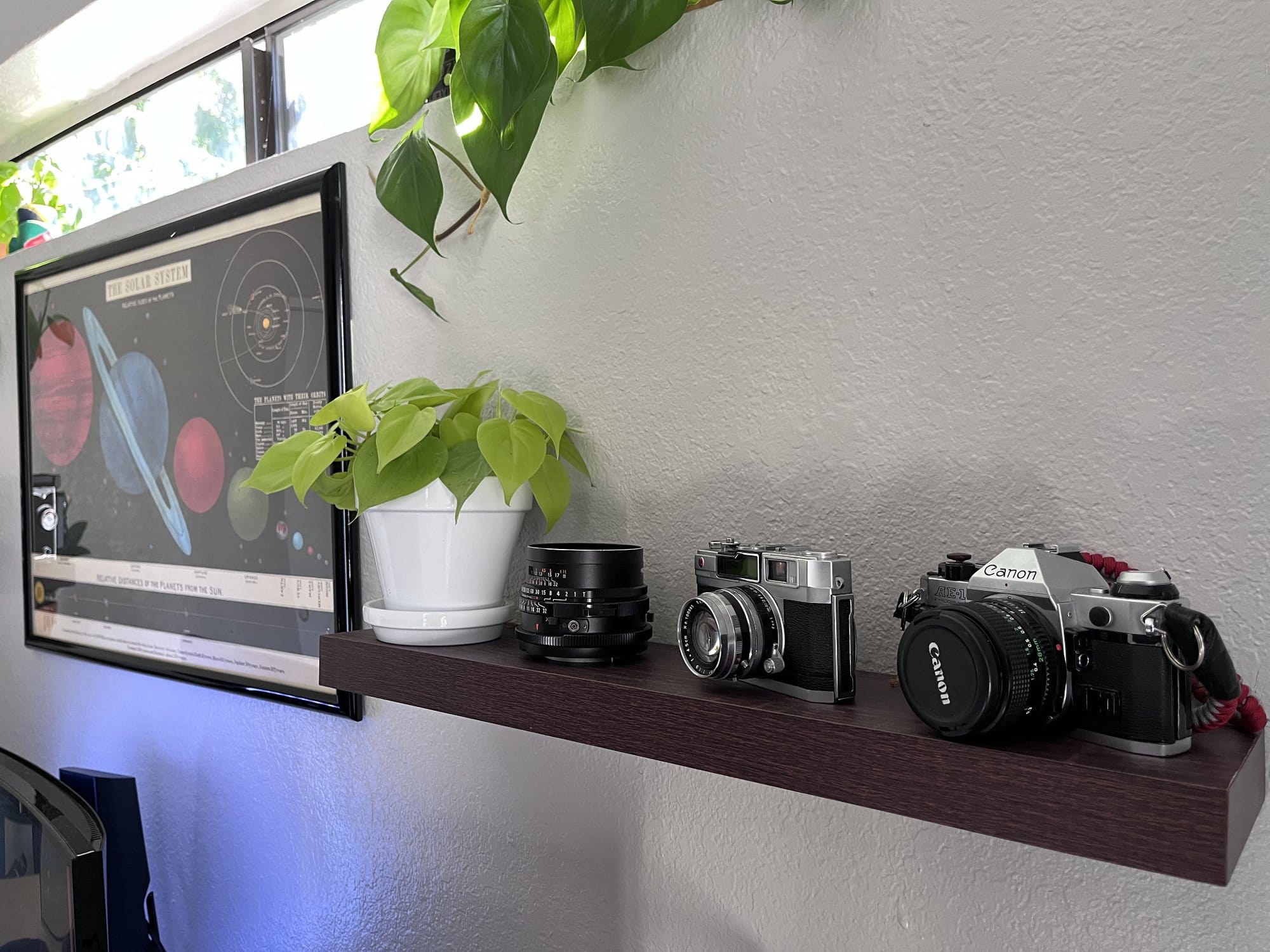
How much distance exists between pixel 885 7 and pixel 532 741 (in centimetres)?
72

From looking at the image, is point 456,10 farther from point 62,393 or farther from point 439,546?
point 62,393

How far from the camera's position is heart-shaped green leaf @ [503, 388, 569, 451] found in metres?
0.78

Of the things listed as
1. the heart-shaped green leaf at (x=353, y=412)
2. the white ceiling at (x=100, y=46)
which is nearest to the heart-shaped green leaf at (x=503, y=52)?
the heart-shaped green leaf at (x=353, y=412)

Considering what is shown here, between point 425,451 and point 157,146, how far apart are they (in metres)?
1.08

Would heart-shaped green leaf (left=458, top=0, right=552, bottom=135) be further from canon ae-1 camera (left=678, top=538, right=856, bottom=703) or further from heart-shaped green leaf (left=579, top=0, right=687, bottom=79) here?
canon ae-1 camera (left=678, top=538, right=856, bottom=703)

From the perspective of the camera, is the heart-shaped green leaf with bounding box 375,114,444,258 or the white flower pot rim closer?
the white flower pot rim

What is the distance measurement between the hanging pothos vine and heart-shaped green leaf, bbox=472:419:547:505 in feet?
0.59

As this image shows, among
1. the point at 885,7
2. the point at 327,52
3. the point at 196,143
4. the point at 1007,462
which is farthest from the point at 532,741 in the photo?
the point at 196,143

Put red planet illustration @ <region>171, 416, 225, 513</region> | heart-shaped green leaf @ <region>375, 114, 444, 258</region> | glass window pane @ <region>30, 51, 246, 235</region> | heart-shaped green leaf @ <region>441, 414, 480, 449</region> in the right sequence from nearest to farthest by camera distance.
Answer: heart-shaped green leaf @ <region>441, 414, 480, 449</region>, heart-shaped green leaf @ <region>375, 114, 444, 258</region>, red planet illustration @ <region>171, 416, 225, 513</region>, glass window pane @ <region>30, 51, 246, 235</region>

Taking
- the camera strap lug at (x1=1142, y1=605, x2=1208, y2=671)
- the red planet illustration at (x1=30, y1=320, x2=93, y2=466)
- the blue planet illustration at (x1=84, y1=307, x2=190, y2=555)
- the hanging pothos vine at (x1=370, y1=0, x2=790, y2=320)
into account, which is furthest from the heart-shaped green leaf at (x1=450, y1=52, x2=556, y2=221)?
the red planet illustration at (x1=30, y1=320, x2=93, y2=466)

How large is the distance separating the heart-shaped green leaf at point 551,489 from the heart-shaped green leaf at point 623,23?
0.33 meters

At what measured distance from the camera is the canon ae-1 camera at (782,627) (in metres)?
0.58

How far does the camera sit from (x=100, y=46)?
1.42 metres

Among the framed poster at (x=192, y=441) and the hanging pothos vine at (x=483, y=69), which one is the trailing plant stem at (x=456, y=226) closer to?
the hanging pothos vine at (x=483, y=69)
